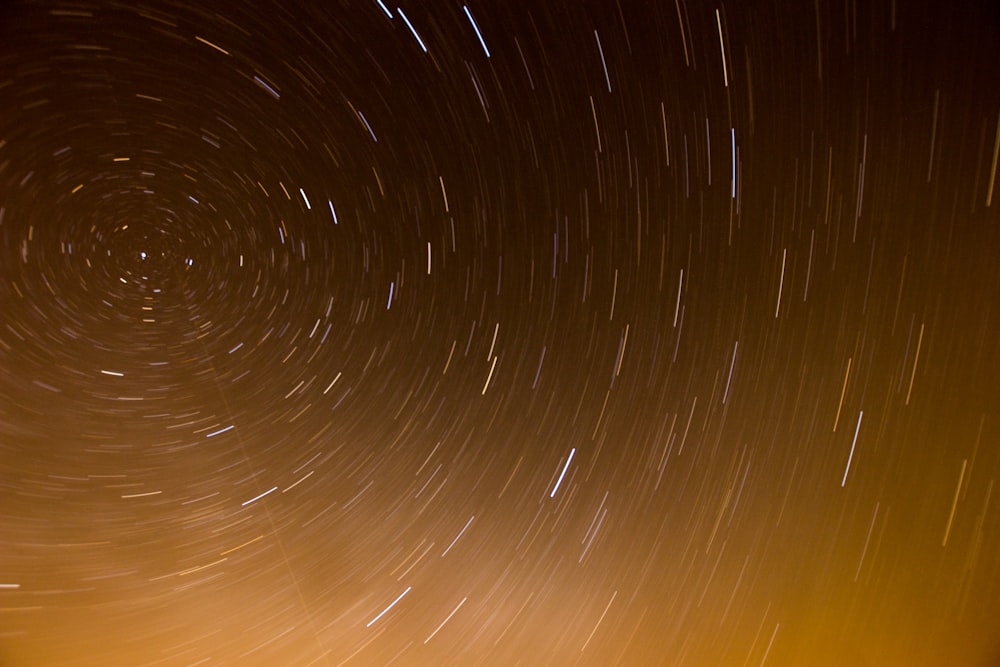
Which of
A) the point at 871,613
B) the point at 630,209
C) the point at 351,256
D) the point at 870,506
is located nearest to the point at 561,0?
the point at 630,209

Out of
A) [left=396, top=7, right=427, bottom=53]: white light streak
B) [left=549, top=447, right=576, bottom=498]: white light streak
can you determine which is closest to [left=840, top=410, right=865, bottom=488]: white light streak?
[left=549, top=447, right=576, bottom=498]: white light streak

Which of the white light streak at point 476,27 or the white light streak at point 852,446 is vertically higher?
the white light streak at point 476,27

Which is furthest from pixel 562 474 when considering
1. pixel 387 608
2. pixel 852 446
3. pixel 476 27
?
pixel 476 27

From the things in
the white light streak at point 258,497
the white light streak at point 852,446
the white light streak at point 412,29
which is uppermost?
the white light streak at point 412,29

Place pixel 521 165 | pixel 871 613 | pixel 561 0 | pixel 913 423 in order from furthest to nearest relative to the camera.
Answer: pixel 871 613 < pixel 913 423 < pixel 521 165 < pixel 561 0

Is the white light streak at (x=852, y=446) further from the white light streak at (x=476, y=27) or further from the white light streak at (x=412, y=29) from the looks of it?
the white light streak at (x=412, y=29)

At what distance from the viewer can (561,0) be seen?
1.33 meters

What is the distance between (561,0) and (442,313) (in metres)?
0.74

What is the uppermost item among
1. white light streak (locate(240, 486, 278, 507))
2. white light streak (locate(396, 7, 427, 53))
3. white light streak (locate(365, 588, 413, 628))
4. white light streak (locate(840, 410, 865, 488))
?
white light streak (locate(396, 7, 427, 53))

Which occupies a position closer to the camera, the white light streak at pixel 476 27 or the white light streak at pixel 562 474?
the white light streak at pixel 476 27

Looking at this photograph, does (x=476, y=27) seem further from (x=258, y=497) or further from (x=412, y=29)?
(x=258, y=497)

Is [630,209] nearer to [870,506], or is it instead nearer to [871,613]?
[870,506]

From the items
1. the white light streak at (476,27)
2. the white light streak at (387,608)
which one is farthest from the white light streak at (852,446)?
the white light streak at (476,27)

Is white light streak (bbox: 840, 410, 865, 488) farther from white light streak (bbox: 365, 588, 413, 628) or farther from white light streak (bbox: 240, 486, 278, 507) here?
white light streak (bbox: 240, 486, 278, 507)
